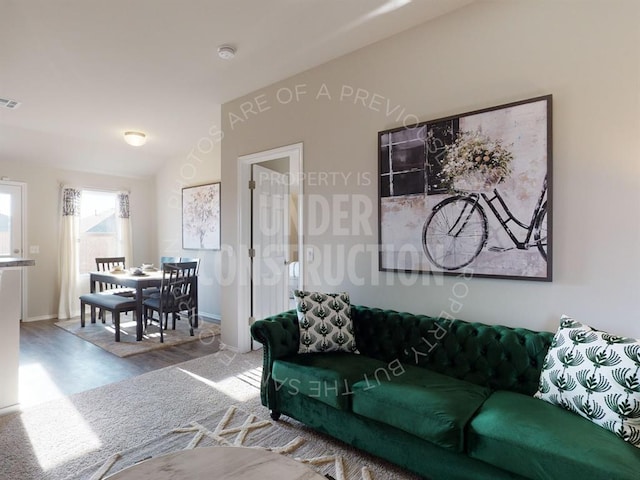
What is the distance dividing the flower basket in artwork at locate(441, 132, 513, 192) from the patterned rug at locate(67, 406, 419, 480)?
5.89 ft

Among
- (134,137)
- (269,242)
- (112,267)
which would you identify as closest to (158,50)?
(134,137)

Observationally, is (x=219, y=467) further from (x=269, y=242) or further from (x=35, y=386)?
(x=269, y=242)

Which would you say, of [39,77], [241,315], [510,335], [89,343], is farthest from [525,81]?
[89,343]

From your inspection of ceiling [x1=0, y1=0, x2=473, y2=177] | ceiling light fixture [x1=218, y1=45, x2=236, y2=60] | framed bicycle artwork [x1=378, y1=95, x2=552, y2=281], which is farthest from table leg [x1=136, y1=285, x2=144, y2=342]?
framed bicycle artwork [x1=378, y1=95, x2=552, y2=281]

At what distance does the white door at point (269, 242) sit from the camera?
402cm

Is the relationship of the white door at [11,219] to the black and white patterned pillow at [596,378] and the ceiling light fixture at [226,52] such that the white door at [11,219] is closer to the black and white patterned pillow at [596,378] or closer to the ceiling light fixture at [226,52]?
the ceiling light fixture at [226,52]

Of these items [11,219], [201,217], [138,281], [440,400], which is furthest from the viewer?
[201,217]

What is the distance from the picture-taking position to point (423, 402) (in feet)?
5.72

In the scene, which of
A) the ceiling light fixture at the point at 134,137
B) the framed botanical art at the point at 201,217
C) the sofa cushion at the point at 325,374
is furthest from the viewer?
the framed botanical art at the point at 201,217

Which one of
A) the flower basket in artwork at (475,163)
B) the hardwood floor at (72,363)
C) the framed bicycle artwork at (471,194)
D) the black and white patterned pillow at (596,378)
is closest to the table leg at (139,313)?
the hardwood floor at (72,363)

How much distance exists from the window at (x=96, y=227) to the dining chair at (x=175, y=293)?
6.33 ft

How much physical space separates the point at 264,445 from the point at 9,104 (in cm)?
444

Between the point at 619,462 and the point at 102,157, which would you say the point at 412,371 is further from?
the point at 102,157

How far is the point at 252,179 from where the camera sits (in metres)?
3.99
